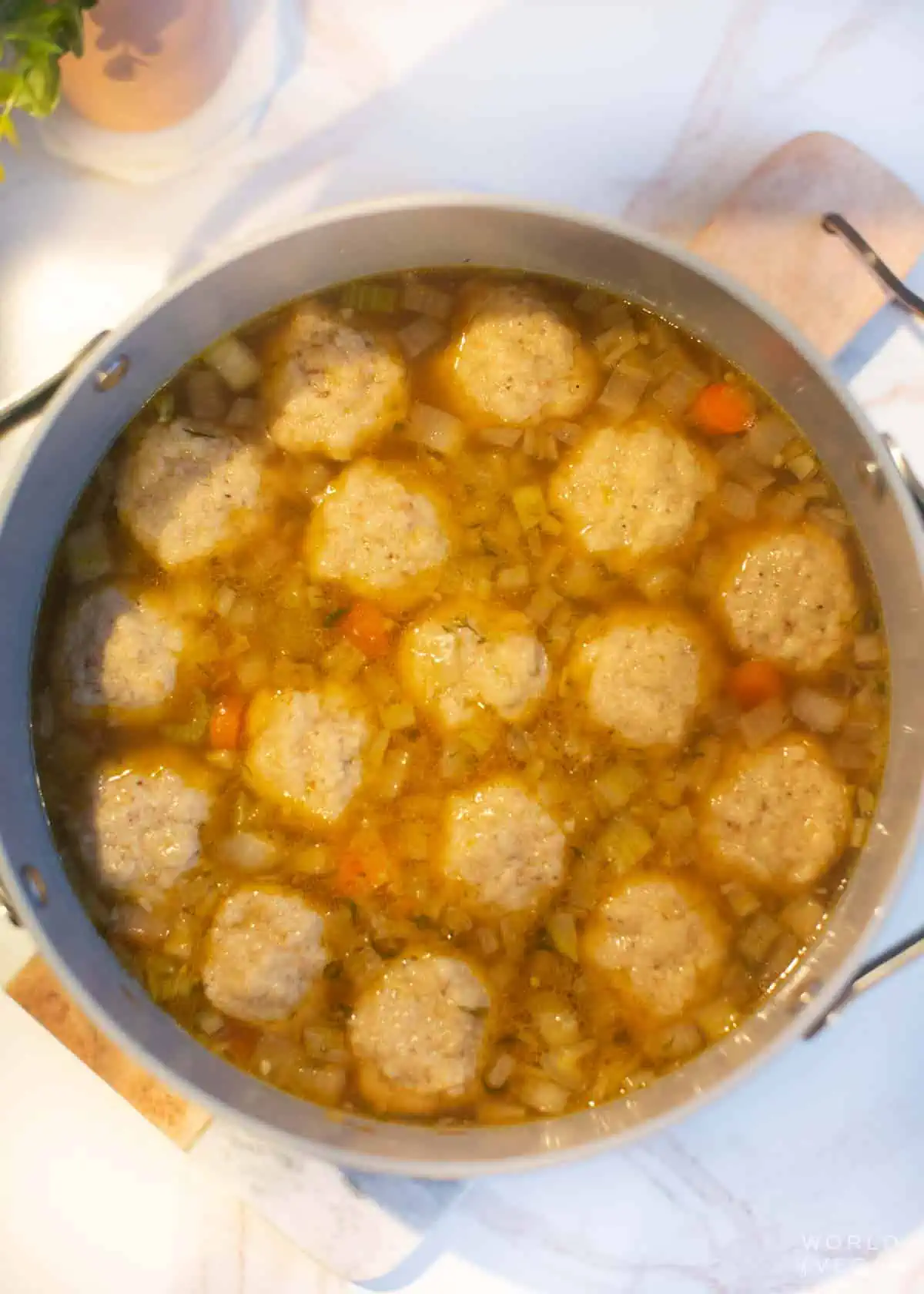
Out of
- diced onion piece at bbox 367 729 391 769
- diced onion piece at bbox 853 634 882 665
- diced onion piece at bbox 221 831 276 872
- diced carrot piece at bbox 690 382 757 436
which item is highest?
diced carrot piece at bbox 690 382 757 436

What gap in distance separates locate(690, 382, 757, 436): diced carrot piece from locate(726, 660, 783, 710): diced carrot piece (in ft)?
1.33

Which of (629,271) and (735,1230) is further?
(735,1230)

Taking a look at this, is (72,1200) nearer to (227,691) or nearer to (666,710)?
(227,691)

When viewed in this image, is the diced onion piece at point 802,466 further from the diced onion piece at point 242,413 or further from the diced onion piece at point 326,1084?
the diced onion piece at point 326,1084

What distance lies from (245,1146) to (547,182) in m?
1.83

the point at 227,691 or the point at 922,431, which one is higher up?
the point at 922,431

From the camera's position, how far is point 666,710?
1.87m

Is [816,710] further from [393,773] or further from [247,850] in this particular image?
[247,850]

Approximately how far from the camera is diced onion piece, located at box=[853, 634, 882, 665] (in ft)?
6.33

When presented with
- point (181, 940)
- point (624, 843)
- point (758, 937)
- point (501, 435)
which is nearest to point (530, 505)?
point (501, 435)

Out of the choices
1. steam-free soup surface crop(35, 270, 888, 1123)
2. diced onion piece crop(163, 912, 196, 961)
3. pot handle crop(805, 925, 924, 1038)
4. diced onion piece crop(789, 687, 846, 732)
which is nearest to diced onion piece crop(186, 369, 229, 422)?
steam-free soup surface crop(35, 270, 888, 1123)

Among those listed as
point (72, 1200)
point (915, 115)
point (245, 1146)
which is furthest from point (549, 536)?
point (72, 1200)

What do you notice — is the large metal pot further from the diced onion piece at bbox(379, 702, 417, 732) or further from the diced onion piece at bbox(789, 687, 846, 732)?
the diced onion piece at bbox(379, 702, 417, 732)

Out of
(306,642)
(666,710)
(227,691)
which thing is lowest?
(227,691)
